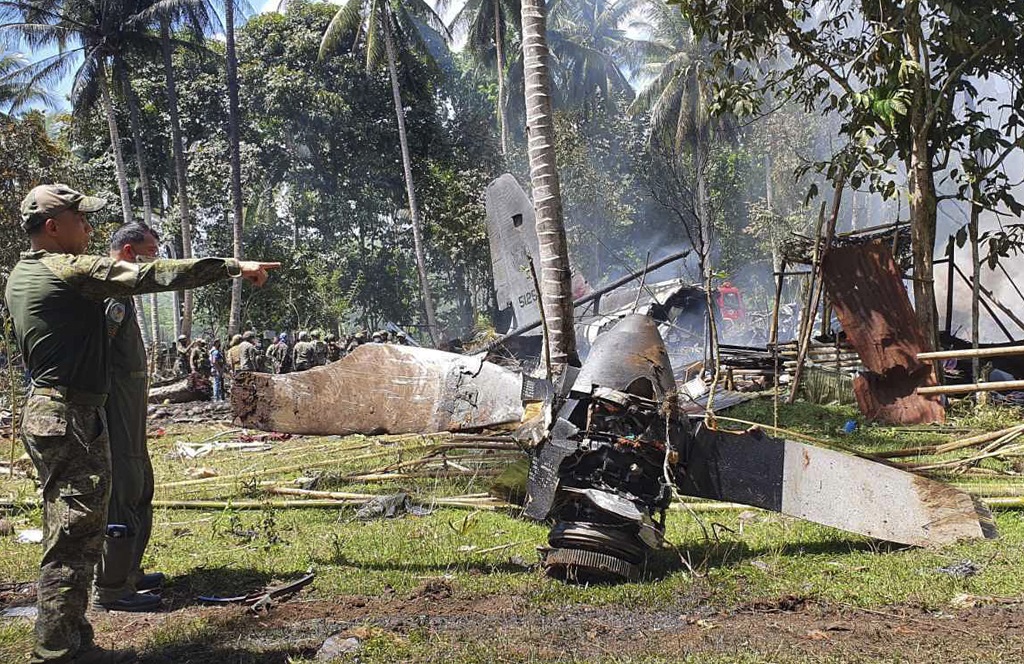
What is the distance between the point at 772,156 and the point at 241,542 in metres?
38.9

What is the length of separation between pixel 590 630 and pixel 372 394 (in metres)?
5.48

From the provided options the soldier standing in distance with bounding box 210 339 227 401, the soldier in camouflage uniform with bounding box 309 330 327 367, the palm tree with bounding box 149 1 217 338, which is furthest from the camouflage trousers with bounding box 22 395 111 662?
the palm tree with bounding box 149 1 217 338

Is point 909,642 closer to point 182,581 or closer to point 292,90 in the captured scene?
point 182,581

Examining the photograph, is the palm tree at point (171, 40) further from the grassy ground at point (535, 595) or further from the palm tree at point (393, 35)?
the grassy ground at point (535, 595)

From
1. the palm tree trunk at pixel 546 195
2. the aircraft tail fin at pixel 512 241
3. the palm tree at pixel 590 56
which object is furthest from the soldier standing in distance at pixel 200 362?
the palm tree at pixel 590 56

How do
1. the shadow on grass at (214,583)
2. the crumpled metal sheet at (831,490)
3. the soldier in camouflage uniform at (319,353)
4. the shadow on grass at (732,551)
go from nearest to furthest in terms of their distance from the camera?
the shadow on grass at (214,583), the shadow on grass at (732,551), the crumpled metal sheet at (831,490), the soldier in camouflage uniform at (319,353)

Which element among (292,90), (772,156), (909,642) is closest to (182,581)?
(909,642)

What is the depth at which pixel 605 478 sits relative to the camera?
4059mm

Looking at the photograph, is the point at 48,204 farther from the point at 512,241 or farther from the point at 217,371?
the point at 512,241

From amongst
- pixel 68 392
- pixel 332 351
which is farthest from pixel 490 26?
pixel 68 392

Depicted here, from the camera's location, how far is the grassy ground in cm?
310

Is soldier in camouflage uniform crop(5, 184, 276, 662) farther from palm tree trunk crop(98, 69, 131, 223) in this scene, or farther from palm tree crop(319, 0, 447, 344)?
palm tree trunk crop(98, 69, 131, 223)

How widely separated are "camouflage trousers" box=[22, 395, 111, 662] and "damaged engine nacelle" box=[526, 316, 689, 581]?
205 centimetres

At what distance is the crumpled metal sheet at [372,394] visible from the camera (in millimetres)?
8148
